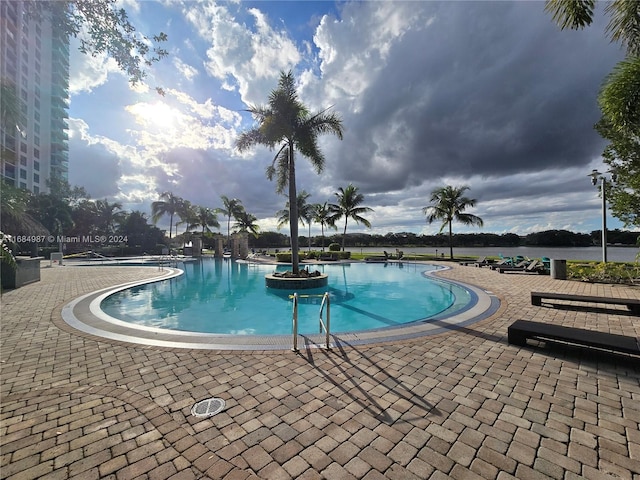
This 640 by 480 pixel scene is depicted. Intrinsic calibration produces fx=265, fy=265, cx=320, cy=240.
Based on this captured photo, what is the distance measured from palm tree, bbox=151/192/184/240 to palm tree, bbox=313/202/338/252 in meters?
22.7

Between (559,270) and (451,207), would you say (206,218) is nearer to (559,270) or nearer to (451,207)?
(451,207)

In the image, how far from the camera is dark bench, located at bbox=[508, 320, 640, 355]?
3689mm

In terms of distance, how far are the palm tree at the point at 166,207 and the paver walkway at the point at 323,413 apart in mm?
40662

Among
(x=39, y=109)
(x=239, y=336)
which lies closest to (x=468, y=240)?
(x=239, y=336)

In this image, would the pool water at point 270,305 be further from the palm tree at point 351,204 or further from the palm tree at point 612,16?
the palm tree at point 351,204

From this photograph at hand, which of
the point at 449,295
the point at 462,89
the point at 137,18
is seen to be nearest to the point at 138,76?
the point at 137,18

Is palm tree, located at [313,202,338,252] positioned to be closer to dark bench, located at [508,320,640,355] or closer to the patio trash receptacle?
the patio trash receptacle

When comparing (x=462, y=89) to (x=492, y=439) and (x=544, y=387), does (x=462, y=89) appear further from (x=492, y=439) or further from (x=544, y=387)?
(x=492, y=439)

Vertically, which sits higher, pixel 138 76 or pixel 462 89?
pixel 462 89

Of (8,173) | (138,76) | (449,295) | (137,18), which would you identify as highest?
(8,173)

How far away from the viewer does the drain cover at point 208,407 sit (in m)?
2.78

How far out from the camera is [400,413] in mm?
2771

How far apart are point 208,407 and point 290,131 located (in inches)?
462

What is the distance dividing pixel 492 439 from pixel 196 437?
106 inches
